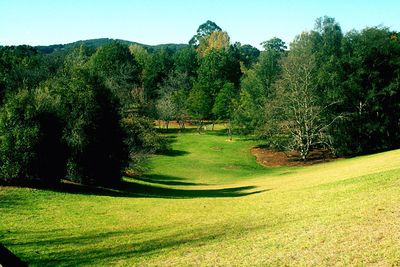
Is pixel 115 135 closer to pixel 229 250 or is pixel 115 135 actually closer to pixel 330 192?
pixel 330 192

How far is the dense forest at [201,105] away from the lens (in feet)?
91.9

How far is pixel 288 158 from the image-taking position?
6175 centimetres

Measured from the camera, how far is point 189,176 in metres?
51.4

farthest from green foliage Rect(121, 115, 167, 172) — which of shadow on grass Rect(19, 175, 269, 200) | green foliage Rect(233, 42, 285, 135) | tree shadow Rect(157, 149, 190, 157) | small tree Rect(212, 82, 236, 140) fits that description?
small tree Rect(212, 82, 236, 140)

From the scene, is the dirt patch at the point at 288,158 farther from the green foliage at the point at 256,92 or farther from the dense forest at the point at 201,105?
the green foliage at the point at 256,92

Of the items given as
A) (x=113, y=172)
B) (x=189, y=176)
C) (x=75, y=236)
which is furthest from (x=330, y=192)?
(x=189, y=176)

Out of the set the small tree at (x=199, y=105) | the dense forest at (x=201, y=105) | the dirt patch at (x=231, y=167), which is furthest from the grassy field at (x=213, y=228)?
the small tree at (x=199, y=105)

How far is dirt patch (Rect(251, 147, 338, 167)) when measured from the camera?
2267 inches

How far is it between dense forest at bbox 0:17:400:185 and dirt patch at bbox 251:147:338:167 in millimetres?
1441

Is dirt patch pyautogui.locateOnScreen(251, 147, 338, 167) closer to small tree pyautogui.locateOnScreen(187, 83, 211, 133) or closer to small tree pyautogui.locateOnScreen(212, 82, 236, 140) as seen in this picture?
small tree pyautogui.locateOnScreen(212, 82, 236, 140)

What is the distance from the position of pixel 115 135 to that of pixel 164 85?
3088 inches

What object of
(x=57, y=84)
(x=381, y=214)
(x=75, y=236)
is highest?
(x=57, y=84)

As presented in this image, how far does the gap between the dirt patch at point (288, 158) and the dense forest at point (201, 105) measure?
144cm

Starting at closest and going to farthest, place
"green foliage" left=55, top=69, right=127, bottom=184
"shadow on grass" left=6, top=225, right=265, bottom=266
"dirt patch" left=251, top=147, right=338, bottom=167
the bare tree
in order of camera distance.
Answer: "shadow on grass" left=6, top=225, right=265, bottom=266
"green foliage" left=55, top=69, right=127, bottom=184
"dirt patch" left=251, top=147, right=338, bottom=167
the bare tree
